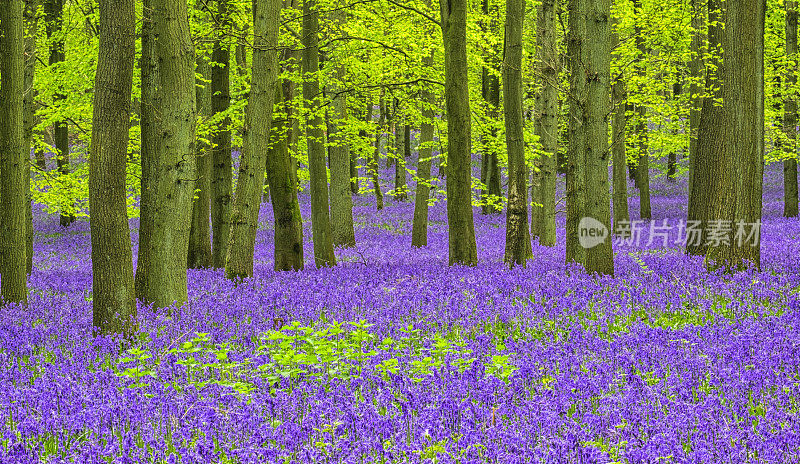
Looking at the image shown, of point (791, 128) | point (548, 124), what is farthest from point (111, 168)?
point (791, 128)

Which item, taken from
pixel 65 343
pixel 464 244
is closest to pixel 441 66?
pixel 464 244

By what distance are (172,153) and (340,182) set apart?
11.3 m

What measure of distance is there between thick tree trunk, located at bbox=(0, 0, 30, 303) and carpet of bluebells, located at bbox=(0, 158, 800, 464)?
3.62ft

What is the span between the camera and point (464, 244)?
1183 centimetres

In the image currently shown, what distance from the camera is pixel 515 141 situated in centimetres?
1255

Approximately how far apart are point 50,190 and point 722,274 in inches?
678

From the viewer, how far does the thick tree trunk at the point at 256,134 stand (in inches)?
436

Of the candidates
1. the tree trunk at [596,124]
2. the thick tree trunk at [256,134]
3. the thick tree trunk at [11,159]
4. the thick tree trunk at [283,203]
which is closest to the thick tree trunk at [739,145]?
the tree trunk at [596,124]

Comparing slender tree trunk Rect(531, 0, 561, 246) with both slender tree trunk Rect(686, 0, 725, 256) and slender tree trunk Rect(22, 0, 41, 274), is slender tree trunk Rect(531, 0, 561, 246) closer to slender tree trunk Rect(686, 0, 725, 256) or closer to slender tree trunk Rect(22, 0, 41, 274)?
slender tree trunk Rect(686, 0, 725, 256)

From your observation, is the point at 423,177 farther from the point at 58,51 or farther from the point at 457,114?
the point at 58,51

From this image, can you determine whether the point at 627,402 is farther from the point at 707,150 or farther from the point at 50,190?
the point at 50,190

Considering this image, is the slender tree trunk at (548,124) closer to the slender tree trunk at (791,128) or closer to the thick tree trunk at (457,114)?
the thick tree trunk at (457,114)

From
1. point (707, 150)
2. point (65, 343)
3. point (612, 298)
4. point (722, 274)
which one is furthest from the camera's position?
point (707, 150)

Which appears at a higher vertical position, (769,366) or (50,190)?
(50,190)
